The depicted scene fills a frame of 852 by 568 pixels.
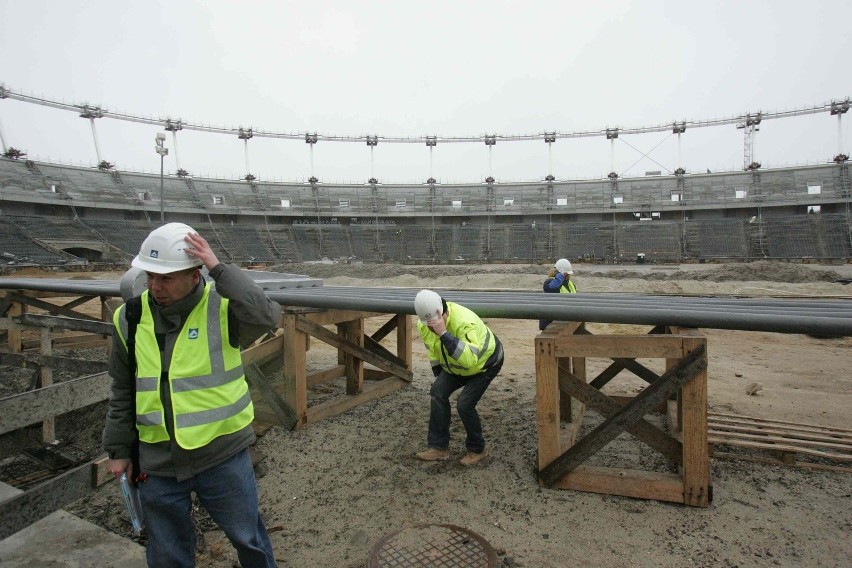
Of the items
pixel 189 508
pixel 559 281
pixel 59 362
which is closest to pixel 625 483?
pixel 189 508

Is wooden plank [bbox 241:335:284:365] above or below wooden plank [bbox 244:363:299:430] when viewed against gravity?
above

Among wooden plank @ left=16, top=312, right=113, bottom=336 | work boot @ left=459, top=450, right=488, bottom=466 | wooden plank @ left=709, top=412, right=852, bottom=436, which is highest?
wooden plank @ left=16, top=312, right=113, bottom=336

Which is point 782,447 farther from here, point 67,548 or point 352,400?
point 67,548

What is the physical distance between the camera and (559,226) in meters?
41.3

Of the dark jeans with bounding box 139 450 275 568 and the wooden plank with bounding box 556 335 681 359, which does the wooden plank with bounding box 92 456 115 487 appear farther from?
the wooden plank with bounding box 556 335 681 359

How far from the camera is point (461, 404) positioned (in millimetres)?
4578

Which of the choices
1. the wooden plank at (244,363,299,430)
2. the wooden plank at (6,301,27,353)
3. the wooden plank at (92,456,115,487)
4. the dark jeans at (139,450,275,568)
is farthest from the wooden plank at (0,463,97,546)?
the wooden plank at (6,301,27,353)

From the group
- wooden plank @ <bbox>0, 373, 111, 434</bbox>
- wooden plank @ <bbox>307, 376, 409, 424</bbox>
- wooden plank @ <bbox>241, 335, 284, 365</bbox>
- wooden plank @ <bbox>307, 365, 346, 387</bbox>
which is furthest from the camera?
wooden plank @ <bbox>307, 365, 346, 387</bbox>

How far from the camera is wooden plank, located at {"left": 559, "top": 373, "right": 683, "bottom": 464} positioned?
3.95 metres

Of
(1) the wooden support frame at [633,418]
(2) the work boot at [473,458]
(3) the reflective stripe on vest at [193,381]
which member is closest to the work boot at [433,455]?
(2) the work boot at [473,458]

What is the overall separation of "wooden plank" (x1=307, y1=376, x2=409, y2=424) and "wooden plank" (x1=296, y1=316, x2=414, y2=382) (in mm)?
167

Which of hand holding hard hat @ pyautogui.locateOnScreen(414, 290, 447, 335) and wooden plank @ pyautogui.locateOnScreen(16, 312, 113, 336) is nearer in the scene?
hand holding hard hat @ pyautogui.locateOnScreen(414, 290, 447, 335)

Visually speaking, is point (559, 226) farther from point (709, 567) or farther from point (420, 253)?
point (709, 567)

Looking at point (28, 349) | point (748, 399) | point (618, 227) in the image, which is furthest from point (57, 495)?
point (618, 227)
